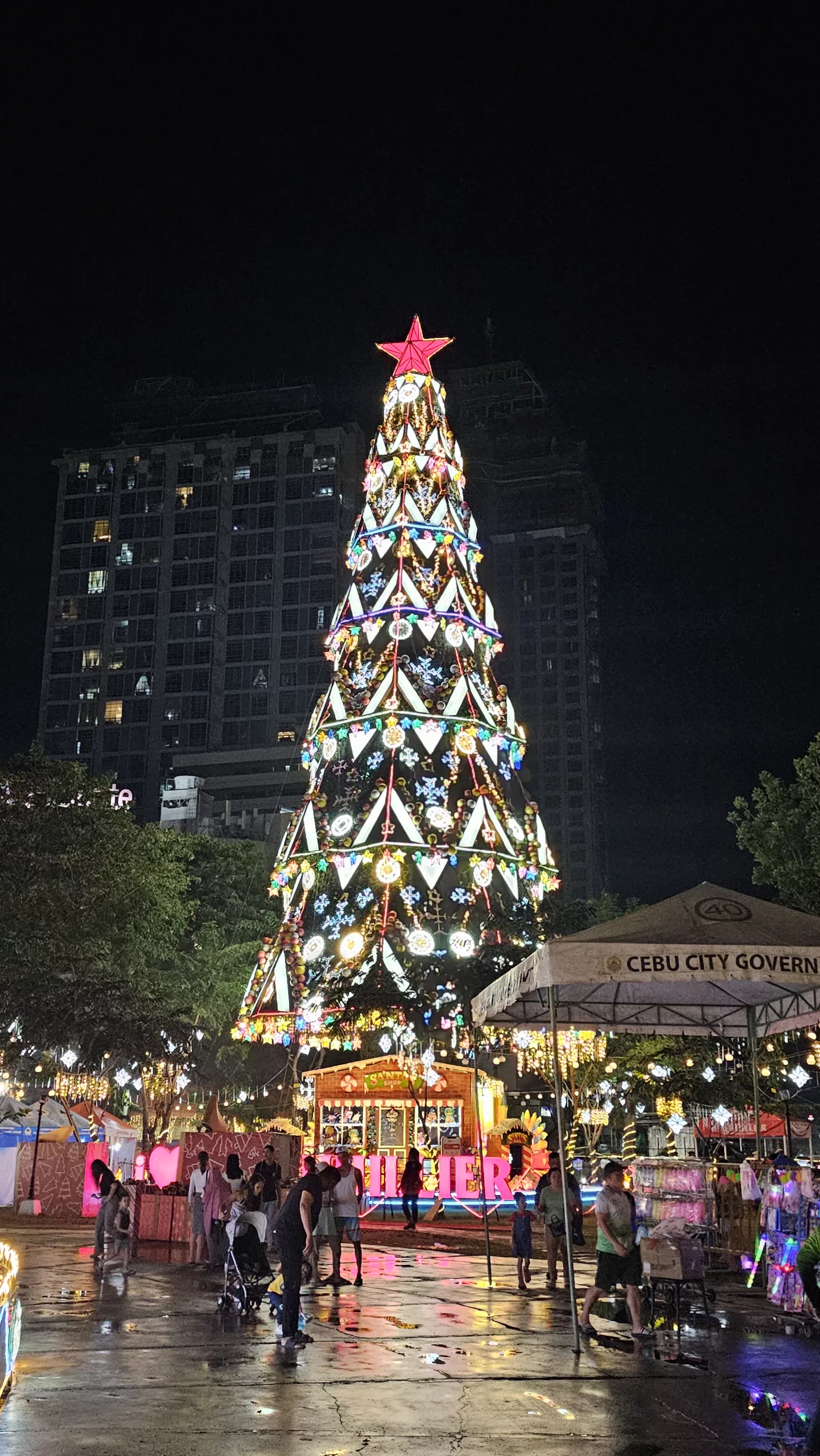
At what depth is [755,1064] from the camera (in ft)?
53.1

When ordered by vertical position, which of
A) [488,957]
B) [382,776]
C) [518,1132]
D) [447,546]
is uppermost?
[447,546]

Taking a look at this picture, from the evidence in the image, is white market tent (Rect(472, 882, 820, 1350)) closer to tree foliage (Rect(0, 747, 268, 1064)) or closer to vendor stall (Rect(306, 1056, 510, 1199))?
vendor stall (Rect(306, 1056, 510, 1199))

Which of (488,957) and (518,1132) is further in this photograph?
(488,957)

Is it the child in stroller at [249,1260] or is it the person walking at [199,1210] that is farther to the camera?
the person walking at [199,1210]

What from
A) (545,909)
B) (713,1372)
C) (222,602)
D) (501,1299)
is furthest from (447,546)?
(222,602)

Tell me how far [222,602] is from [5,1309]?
112 meters

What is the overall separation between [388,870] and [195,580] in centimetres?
9246

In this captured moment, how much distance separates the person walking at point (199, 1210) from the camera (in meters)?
18.8

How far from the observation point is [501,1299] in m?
13.8

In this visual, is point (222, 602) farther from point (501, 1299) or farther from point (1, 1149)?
point (501, 1299)

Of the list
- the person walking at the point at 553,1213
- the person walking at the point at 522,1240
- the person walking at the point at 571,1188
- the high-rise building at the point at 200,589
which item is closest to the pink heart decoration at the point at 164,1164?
the person walking at the point at 571,1188

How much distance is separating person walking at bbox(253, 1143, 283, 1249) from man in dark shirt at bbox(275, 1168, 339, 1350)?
3.38 metres

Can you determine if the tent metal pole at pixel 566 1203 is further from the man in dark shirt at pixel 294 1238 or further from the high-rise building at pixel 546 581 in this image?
the high-rise building at pixel 546 581

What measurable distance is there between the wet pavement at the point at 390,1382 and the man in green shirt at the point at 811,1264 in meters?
1.23
